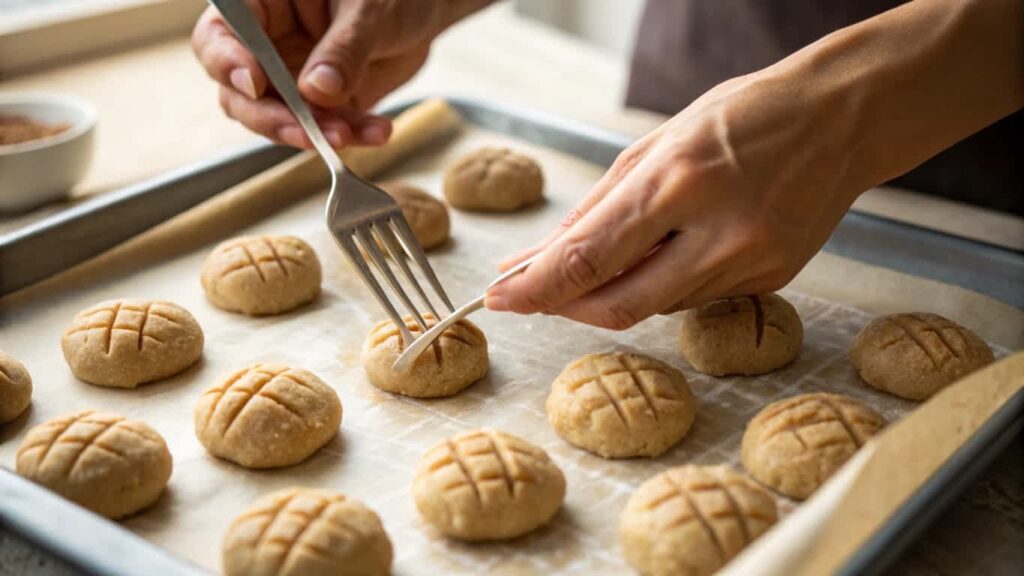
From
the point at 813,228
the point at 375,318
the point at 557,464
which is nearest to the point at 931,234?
the point at 813,228

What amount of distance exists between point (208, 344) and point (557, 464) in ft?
3.12

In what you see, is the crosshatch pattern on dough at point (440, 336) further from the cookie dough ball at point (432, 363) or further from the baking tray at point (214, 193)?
the baking tray at point (214, 193)

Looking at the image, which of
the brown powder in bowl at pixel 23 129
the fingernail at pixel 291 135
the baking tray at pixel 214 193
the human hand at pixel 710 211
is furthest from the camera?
the brown powder in bowl at pixel 23 129

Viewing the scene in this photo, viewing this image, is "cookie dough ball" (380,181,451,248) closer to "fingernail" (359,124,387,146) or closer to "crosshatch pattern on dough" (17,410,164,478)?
"fingernail" (359,124,387,146)

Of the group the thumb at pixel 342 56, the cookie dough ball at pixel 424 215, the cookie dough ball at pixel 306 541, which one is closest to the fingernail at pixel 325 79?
the thumb at pixel 342 56

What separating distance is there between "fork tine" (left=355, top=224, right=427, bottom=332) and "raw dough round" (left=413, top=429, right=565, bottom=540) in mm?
408

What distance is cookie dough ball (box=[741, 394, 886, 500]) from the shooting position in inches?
76.2

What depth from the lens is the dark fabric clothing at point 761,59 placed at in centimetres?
289

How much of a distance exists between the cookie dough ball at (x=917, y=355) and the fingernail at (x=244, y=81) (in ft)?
5.27

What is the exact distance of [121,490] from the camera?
189 cm

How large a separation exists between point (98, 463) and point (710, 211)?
3.90 ft

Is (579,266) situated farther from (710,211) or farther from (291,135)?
(291,135)

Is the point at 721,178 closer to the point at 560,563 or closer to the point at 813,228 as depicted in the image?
the point at 813,228

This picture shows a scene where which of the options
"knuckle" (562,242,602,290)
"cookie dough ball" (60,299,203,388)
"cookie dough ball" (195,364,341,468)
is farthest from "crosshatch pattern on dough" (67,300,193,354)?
"knuckle" (562,242,602,290)
